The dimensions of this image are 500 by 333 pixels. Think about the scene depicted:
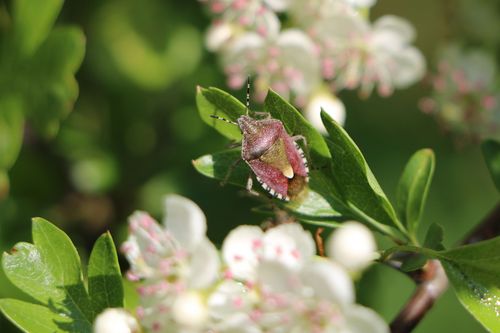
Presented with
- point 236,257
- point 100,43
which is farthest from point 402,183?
point 100,43

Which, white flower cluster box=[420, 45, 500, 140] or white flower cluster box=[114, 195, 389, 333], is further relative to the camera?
white flower cluster box=[420, 45, 500, 140]

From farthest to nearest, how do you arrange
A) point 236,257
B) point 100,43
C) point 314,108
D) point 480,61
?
point 100,43 < point 480,61 < point 314,108 < point 236,257

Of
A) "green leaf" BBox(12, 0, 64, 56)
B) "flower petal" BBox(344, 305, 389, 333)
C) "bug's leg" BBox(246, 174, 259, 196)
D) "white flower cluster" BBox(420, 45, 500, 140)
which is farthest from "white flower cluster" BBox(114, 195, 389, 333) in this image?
"white flower cluster" BBox(420, 45, 500, 140)

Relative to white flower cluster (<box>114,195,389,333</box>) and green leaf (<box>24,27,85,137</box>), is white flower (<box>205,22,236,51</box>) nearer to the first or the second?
green leaf (<box>24,27,85,137</box>)

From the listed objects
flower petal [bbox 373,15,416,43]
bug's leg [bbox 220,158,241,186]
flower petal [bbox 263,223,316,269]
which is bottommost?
flower petal [bbox 263,223,316,269]

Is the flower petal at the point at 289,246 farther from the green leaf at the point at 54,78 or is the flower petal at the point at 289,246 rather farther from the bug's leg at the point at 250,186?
the green leaf at the point at 54,78

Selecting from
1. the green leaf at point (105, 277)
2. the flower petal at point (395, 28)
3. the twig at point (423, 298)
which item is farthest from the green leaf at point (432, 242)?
the flower petal at point (395, 28)

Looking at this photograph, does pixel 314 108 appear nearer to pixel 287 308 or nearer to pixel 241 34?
pixel 241 34
